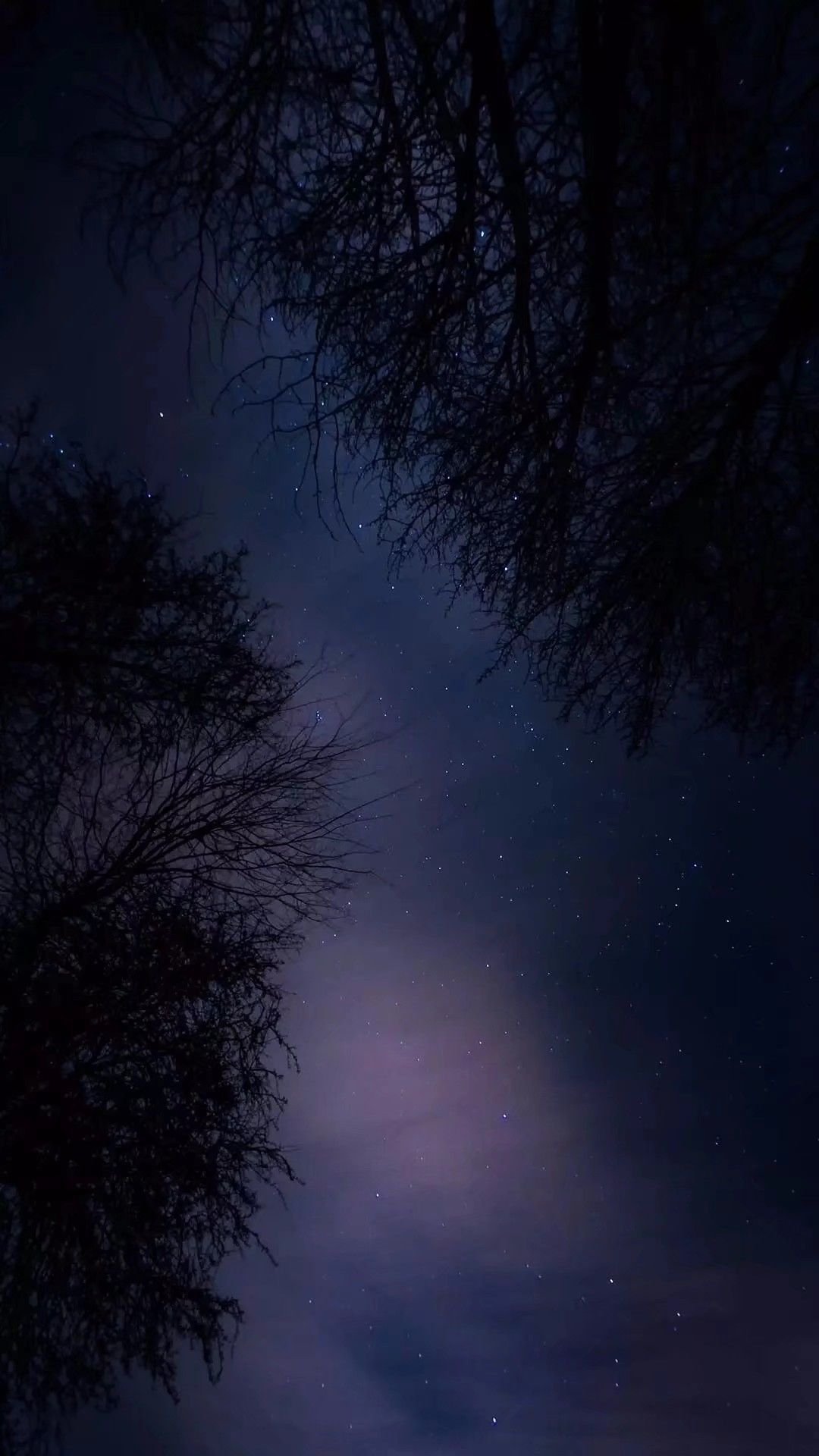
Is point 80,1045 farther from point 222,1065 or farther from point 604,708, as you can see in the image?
point 604,708

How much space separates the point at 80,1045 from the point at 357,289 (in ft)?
7.17

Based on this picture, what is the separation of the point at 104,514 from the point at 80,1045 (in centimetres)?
178

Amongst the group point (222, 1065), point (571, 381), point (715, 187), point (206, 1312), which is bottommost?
point (206, 1312)

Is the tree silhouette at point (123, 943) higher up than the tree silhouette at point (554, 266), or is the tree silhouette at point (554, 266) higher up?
the tree silhouette at point (554, 266)

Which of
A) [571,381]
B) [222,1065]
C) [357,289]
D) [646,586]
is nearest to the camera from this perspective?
[357,289]

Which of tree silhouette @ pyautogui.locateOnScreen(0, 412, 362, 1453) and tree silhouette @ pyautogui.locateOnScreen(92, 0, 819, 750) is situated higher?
tree silhouette @ pyautogui.locateOnScreen(92, 0, 819, 750)

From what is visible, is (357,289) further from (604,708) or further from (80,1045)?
(80,1045)

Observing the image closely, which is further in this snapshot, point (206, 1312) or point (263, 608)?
point (263, 608)

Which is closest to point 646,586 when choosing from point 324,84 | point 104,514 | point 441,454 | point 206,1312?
point 441,454

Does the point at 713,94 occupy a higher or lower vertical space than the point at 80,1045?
higher

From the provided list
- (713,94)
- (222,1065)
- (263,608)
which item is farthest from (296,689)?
(713,94)

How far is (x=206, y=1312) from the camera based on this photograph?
265cm

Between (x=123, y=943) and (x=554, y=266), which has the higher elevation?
(x=554, y=266)

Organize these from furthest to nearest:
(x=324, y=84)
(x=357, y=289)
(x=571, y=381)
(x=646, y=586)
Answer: (x=646, y=586)
(x=571, y=381)
(x=357, y=289)
(x=324, y=84)
